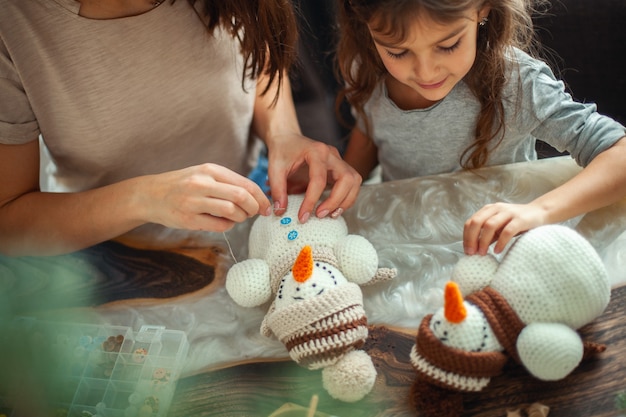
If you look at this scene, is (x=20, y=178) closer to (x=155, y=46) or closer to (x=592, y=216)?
(x=155, y=46)

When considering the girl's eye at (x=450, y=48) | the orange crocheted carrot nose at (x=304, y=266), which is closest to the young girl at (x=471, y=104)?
the girl's eye at (x=450, y=48)

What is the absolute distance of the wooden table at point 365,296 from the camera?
0.66 m

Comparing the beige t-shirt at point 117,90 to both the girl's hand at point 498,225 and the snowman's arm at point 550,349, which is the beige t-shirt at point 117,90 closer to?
the girl's hand at point 498,225

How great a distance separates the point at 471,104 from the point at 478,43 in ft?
0.37

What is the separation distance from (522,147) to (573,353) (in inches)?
18.6

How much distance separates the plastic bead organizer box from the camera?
70cm

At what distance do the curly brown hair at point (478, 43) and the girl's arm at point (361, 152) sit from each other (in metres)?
0.08

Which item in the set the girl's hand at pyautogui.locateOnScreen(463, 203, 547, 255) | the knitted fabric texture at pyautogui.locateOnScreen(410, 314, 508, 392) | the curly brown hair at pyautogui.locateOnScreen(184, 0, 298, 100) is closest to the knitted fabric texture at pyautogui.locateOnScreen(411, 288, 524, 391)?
the knitted fabric texture at pyautogui.locateOnScreen(410, 314, 508, 392)

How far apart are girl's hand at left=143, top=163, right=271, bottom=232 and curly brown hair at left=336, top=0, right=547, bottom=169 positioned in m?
0.30

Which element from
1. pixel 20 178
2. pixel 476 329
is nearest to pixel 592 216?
pixel 476 329

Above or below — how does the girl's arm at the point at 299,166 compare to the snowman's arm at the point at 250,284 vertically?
above

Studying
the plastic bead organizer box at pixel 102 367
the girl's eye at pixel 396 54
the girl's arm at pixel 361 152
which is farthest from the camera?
the girl's arm at pixel 361 152

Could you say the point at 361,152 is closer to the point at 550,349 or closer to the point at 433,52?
the point at 433,52

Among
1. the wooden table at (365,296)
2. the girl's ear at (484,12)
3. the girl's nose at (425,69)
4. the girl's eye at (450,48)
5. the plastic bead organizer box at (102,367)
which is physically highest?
the girl's ear at (484,12)
